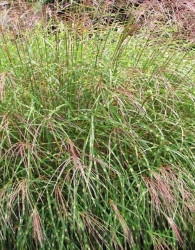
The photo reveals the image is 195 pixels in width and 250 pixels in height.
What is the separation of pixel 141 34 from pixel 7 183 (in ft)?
5.94

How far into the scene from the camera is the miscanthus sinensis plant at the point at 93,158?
252 cm

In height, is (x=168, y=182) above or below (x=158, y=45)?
above

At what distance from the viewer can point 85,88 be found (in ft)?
9.86

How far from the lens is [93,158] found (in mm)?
2588

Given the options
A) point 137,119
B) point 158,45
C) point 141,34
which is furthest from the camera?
point 141,34

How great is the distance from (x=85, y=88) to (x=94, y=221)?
2.63ft

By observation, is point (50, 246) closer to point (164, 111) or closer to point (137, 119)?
point (137, 119)

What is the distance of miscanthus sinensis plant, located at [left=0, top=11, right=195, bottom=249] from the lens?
2.52 meters

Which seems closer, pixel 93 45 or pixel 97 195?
pixel 97 195

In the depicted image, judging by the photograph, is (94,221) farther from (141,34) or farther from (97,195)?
(141,34)

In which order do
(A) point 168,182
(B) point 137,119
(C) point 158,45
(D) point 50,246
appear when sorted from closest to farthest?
1. (D) point 50,246
2. (A) point 168,182
3. (B) point 137,119
4. (C) point 158,45

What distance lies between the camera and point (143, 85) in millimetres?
3139

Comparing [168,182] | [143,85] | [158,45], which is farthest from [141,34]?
[168,182]

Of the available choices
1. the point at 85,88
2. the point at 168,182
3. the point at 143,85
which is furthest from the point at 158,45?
the point at 168,182
